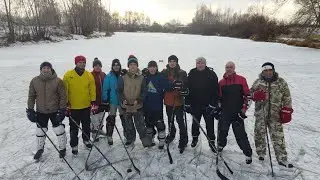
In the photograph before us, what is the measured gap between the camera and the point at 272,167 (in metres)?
4.61

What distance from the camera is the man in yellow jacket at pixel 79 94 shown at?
4.94 metres

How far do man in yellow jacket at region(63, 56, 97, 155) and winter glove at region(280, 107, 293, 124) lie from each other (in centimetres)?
306

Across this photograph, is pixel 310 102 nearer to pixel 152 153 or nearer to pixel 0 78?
pixel 152 153

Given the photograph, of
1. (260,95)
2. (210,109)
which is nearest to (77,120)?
(210,109)

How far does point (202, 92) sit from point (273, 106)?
1.15m

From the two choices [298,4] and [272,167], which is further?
[298,4]

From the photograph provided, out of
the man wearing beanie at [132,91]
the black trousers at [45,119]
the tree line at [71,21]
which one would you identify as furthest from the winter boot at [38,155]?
the tree line at [71,21]

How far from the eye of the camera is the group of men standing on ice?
462 cm

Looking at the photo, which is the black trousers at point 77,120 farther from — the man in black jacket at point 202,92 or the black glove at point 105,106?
the man in black jacket at point 202,92

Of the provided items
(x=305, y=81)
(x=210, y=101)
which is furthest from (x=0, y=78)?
(x=305, y=81)

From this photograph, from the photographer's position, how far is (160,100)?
513cm

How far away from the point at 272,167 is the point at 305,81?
8.44 m

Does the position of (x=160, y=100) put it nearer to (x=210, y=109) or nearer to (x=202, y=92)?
(x=202, y=92)

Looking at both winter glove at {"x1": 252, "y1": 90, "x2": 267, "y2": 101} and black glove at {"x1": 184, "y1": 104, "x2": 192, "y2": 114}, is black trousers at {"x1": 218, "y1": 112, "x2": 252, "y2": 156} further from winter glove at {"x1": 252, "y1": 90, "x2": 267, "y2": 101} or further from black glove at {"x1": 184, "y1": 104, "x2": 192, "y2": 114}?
black glove at {"x1": 184, "y1": 104, "x2": 192, "y2": 114}
